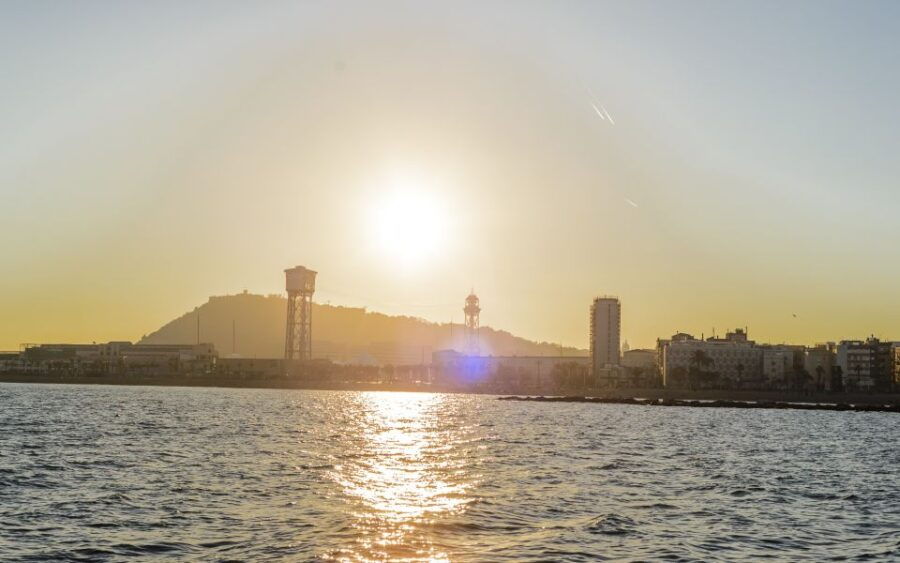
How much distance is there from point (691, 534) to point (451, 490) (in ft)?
48.2

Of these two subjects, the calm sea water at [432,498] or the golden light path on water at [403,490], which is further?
the calm sea water at [432,498]

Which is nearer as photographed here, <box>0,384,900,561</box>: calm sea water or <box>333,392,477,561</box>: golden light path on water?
<box>333,392,477,561</box>: golden light path on water

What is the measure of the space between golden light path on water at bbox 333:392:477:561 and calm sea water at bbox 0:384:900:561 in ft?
0.47

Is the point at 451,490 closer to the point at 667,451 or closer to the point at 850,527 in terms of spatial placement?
the point at 850,527

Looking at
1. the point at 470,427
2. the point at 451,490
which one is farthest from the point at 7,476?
the point at 470,427

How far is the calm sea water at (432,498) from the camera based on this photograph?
3441 centimetres

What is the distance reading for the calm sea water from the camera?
34.4 metres

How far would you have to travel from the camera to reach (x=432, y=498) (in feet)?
152

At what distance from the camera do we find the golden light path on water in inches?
1347

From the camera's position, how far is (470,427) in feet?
357

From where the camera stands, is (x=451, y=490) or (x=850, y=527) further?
(x=451, y=490)

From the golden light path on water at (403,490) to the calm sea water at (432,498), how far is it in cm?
14

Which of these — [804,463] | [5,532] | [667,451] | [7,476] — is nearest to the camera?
[5,532]

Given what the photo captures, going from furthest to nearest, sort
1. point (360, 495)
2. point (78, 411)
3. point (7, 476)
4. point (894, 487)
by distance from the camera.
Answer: point (78, 411) → point (894, 487) → point (7, 476) → point (360, 495)
